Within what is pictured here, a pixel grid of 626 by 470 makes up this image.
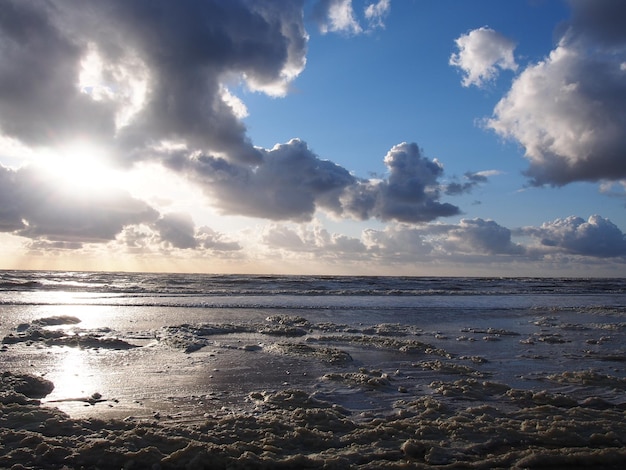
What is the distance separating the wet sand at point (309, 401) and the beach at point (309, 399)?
28 millimetres

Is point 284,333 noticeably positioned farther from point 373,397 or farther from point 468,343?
point 373,397

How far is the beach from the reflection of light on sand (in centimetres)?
4

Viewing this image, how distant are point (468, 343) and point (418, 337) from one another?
1720 mm

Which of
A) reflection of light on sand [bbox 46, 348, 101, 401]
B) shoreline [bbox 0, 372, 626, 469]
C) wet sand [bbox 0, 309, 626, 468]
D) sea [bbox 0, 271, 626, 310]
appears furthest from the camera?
sea [bbox 0, 271, 626, 310]

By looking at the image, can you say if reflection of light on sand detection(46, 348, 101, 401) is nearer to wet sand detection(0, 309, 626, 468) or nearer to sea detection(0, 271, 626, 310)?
wet sand detection(0, 309, 626, 468)

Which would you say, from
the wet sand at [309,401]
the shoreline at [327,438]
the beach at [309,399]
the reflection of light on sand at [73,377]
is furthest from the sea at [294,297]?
the shoreline at [327,438]

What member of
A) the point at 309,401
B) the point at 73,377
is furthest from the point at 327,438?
the point at 73,377

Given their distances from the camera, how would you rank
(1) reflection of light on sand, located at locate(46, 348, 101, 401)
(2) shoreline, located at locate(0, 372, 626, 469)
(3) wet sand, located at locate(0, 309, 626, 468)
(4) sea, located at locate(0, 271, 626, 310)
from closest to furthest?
(2) shoreline, located at locate(0, 372, 626, 469) < (3) wet sand, located at locate(0, 309, 626, 468) < (1) reflection of light on sand, located at locate(46, 348, 101, 401) < (4) sea, located at locate(0, 271, 626, 310)

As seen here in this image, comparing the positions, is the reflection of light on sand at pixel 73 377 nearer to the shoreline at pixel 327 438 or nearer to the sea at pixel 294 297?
the shoreline at pixel 327 438

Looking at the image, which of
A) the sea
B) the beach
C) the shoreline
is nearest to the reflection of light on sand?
the beach

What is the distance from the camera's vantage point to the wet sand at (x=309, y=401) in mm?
5473

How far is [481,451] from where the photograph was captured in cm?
564

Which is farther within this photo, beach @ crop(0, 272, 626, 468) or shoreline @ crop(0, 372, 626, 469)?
beach @ crop(0, 272, 626, 468)

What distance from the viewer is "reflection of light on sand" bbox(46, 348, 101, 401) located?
26.3ft
